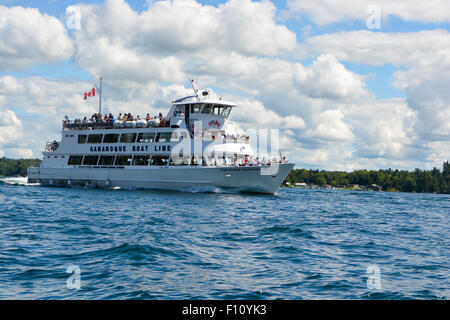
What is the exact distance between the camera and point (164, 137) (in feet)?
163

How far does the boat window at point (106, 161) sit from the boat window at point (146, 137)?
534cm

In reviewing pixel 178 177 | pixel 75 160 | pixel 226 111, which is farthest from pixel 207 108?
pixel 75 160

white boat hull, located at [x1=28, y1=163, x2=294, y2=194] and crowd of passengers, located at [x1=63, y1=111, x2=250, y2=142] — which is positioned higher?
crowd of passengers, located at [x1=63, y1=111, x2=250, y2=142]

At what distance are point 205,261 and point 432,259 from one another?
7.84 m

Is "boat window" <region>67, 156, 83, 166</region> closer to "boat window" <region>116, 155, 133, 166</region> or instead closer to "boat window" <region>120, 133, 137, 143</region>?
"boat window" <region>116, 155, 133, 166</region>

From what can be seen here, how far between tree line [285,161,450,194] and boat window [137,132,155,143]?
366 feet

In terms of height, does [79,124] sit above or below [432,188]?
above

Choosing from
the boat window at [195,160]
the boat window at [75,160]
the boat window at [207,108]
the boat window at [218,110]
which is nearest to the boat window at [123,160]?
the boat window at [75,160]

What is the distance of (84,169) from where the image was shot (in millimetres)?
57531

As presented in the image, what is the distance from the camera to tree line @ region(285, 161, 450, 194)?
144 metres

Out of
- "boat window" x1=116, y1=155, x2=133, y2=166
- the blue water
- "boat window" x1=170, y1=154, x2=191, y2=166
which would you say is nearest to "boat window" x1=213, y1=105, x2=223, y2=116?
"boat window" x1=170, y1=154, x2=191, y2=166

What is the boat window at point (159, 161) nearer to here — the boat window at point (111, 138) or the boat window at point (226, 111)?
the boat window at point (111, 138)
